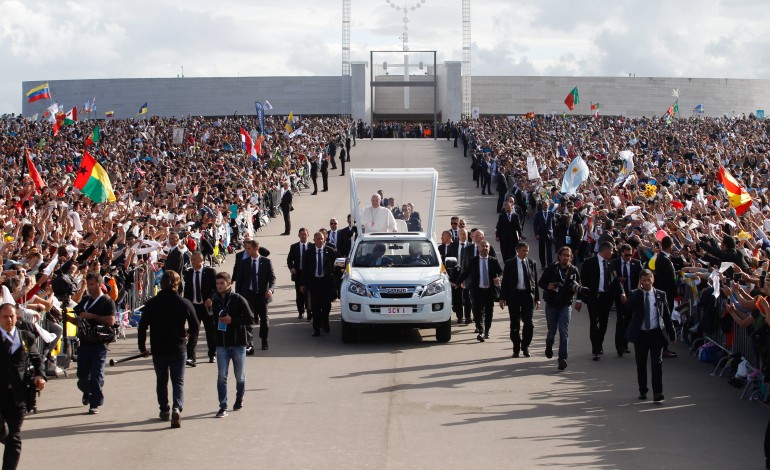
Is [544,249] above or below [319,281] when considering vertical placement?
below

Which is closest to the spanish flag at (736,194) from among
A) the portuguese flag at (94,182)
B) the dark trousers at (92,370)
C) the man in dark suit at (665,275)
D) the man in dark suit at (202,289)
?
the man in dark suit at (665,275)

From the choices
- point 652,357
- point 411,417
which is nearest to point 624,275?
point 652,357

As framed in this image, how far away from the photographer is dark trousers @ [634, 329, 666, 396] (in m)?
Result: 12.5

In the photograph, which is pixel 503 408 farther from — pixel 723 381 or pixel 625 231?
pixel 625 231

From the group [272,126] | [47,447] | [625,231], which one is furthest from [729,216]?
[272,126]

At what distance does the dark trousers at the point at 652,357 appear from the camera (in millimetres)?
12484

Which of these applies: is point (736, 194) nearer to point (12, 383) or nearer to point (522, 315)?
point (522, 315)

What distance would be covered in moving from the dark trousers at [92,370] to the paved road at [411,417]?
0.21 metres

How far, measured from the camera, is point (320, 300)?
17578 millimetres

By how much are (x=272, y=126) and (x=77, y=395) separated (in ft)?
151

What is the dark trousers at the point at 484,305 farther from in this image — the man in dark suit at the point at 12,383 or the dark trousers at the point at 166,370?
the man in dark suit at the point at 12,383

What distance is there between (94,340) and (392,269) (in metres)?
6.00

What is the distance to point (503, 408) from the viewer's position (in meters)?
12.3

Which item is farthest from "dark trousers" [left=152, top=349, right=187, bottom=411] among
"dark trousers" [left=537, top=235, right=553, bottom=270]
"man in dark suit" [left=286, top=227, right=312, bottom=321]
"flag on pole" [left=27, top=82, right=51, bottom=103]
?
"flag on pole" [left=27, top=82, right=51, bottom=103]
